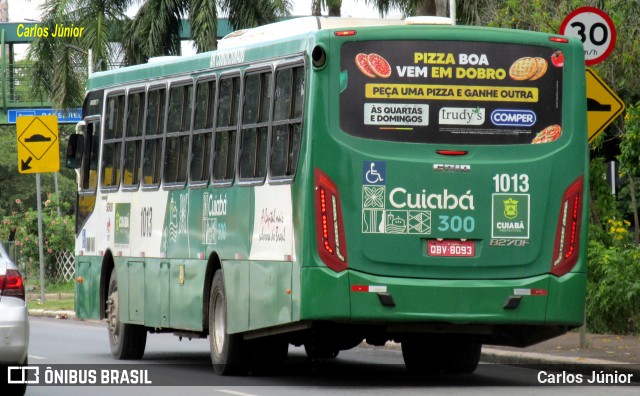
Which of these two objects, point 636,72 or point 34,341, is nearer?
point 34,341

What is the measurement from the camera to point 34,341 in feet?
76.3

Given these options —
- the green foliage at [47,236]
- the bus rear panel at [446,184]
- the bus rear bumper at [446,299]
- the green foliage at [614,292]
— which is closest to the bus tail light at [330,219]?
the bus rear panel at [446,184]

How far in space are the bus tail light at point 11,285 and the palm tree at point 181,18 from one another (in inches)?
1002

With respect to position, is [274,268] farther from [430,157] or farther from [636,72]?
[636,72]

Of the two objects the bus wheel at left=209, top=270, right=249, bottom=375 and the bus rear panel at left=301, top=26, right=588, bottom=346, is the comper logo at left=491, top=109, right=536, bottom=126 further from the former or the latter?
the bus wheel at left=209, top=270, right=249, bottom=375

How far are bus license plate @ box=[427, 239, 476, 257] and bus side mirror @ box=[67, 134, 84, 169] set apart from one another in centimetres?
788

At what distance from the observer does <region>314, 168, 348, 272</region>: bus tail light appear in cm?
1464

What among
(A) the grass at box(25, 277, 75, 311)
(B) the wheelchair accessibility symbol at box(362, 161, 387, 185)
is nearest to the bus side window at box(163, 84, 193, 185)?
(B) the wheelchair accessibility symbol at box(362, 161, 387, 185)

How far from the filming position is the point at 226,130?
1673 cm

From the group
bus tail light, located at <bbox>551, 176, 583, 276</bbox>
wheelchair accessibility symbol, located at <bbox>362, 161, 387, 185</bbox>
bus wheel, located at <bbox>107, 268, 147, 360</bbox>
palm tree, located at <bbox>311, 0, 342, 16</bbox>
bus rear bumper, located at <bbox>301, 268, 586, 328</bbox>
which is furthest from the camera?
palm tree, located at <bbox>311, 0, 342, 16</bbox>

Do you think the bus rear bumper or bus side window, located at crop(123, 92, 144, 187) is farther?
bus side window, located at crop(123, 92, 144, 187)

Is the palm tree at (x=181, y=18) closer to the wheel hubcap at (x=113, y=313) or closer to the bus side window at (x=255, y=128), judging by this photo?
the wheel hubcap at (x=113, y=313)

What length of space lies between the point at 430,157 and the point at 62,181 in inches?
2082

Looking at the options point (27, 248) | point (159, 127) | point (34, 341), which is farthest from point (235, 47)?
point (27, 248)
